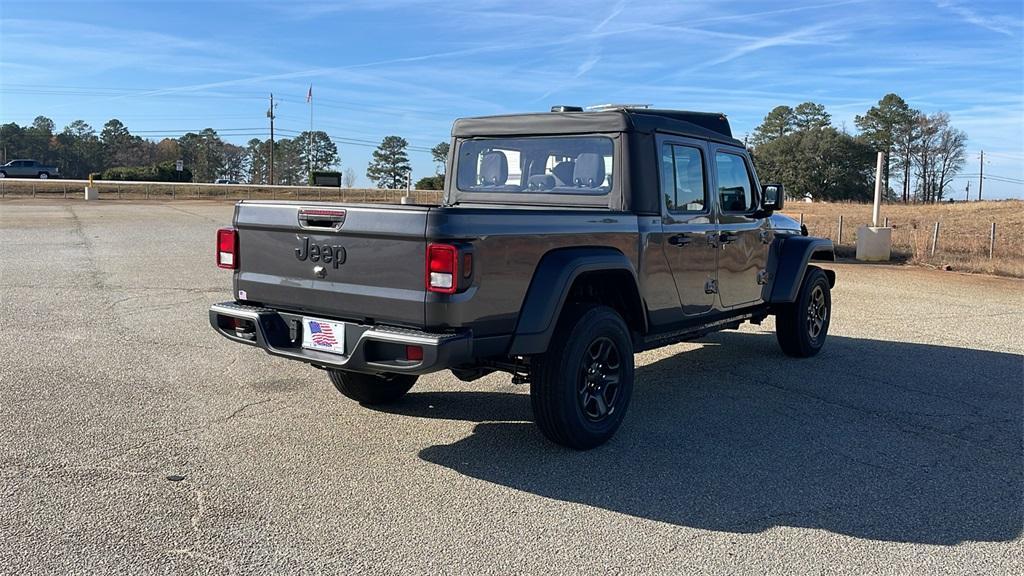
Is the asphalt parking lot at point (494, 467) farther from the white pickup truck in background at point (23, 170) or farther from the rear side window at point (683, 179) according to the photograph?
the white pickup truck in background at point (23, 170)

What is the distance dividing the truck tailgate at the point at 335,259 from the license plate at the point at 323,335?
0.22ft

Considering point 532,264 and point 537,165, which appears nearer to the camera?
point 532,264

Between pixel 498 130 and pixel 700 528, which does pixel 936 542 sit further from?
pixel 498 130

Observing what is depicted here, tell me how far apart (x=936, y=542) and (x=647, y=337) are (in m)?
2.18

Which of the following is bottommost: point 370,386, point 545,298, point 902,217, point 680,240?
point 370,386

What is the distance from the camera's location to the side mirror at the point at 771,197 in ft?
22.4

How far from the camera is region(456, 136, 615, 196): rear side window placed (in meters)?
5.57

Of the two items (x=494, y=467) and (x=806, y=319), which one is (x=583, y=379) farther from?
(x=806, y=319)

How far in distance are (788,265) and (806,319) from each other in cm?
60

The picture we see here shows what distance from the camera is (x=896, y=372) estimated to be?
720 centimetres

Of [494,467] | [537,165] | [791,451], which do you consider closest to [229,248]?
[494,467]

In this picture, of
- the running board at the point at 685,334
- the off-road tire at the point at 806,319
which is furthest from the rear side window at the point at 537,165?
the off-road tire at the point at 806,319

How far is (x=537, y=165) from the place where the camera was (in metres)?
5.91

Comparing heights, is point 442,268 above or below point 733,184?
below
